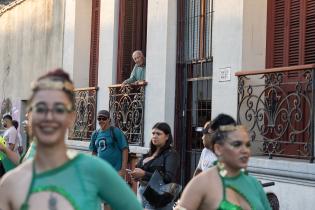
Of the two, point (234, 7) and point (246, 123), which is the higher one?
point (234, 7)

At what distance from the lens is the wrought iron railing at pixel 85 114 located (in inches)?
556

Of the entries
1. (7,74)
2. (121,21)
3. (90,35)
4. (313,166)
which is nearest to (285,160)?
(313,166)

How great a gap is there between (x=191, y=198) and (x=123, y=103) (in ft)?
28.3

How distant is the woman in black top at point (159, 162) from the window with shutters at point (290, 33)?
2822 millimetres

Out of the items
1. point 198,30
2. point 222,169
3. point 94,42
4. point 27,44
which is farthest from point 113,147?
point 27,44

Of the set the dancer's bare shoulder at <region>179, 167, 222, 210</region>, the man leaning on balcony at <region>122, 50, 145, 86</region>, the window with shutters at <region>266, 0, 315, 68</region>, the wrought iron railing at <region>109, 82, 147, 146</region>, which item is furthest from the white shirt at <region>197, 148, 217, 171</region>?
the man leaning on balcony at <region>122, 50, 145, 86</region>

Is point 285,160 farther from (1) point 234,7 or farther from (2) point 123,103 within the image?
(2) point 123,103

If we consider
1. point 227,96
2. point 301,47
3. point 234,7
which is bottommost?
point 227,96

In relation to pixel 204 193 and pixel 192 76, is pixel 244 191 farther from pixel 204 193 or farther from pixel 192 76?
pixel 192 76

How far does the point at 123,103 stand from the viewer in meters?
12.5

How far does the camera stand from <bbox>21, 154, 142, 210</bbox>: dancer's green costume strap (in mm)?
2906

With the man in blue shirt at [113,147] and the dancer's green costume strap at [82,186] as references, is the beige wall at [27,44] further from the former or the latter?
the dancer's green costume strap at [82,186]

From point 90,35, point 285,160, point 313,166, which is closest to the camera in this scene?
point 313,166

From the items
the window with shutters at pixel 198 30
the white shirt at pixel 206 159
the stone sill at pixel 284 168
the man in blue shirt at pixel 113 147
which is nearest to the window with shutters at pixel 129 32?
the window with shutters at pixel 198 30
